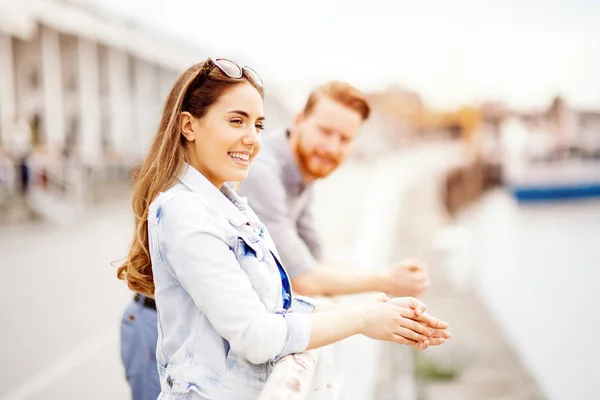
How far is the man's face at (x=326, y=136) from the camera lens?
2873 mm

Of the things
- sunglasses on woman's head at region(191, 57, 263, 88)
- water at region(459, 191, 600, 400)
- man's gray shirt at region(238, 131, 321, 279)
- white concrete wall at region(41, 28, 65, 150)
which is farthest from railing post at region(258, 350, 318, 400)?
white concrete wall at region(41, 28, 65, 150)

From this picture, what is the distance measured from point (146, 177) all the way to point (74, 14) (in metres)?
17.9

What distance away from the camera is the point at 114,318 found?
729 centimetres

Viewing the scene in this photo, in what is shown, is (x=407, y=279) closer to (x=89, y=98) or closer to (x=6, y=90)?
(x=6, y=90)

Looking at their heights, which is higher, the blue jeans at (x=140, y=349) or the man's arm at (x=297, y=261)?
the man's arm at (x=297, y=261)

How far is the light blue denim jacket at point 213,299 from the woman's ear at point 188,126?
0.28 ft

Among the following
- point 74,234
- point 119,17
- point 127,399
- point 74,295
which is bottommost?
point 74,234

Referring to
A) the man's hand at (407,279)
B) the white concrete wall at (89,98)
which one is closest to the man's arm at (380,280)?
the man's hand at (407,279)

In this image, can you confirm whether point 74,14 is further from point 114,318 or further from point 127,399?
point 127,399

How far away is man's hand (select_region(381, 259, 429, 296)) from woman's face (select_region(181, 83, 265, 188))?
45.5 inches

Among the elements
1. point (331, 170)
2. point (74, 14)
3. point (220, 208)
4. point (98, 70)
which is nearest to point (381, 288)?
point (331, 170)

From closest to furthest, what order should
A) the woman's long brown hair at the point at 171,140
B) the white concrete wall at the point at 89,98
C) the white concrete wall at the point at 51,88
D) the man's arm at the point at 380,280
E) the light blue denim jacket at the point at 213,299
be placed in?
the light blue denim jacket at the point at 213,299 < the woman's long brown hair at the point at 171,140 < the man's arm at the point at 380,280 < the white concrete wall at the point at 51,88 < the white concrete wall at the point at 89,98

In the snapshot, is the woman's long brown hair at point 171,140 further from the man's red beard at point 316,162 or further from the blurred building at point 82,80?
the blurred building at point 82,80

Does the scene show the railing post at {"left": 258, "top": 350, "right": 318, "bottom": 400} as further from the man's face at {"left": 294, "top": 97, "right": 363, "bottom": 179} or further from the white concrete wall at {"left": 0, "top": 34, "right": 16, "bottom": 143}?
the white concrete wall at {"left": 0, "top": 34, "right": 16, "bottom": 143}
